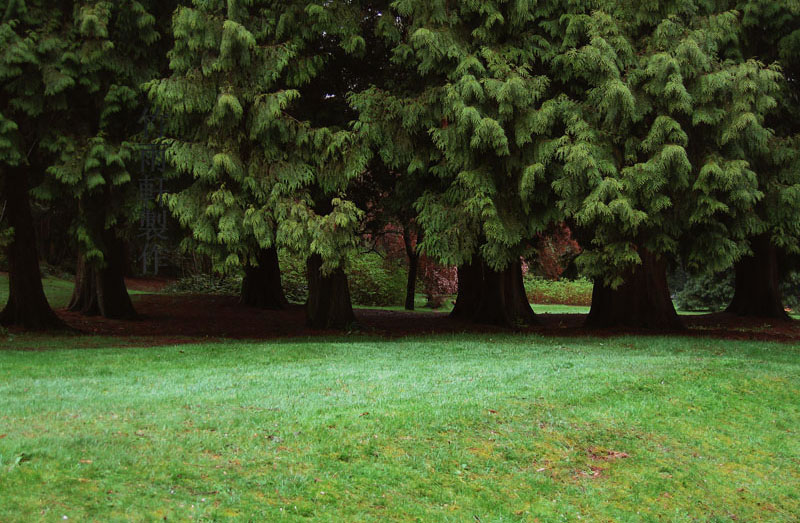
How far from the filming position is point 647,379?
9148mm

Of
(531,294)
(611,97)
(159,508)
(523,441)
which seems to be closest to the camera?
(159,508)

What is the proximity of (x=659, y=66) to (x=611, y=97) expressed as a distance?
1.05 meters

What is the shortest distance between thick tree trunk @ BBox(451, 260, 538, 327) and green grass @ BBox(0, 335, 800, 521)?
24.2 ft

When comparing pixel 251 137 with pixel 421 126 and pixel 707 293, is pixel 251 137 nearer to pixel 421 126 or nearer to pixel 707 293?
pixel 421 126

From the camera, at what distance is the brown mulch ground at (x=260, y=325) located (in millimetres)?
15180

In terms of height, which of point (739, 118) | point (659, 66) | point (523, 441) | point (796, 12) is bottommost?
point (523, 441)

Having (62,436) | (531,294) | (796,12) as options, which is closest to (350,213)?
(62,436)

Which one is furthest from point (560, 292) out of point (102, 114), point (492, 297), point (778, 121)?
point (102, 114)

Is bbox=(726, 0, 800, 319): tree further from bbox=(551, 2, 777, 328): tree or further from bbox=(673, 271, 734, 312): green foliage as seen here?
bbox=(673, 271, 734, 312): green foliage

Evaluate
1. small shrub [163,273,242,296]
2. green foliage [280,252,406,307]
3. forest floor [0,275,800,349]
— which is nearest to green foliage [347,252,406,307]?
green foliage [280,252,406,307]

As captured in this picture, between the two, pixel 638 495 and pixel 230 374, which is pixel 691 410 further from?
pixel 230 374

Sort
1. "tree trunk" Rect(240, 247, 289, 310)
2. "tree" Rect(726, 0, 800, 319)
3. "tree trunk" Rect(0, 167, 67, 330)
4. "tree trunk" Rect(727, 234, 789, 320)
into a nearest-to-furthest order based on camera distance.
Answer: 1. "tree" Rect(726, 0, 800, 319)
2. "tree trunk" Rect(0, 167, 67, 330)
3. "tree trunk" Rect(727, 234, 789, 320)
4. "tree trunk" Rect(240, 247, 289, 310)

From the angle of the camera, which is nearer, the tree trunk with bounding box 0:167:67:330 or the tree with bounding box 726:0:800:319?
the tree with bounding box 726:0:800:319

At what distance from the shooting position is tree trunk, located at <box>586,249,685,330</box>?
16391mm
